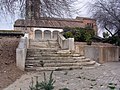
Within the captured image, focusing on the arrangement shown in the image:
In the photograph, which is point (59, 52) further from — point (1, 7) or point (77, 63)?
point (1, 7)

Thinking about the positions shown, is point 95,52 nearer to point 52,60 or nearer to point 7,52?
point 52,60

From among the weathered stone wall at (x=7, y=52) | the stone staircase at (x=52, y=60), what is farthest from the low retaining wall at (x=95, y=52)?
the weathered stone wall at (x=7, y=52)

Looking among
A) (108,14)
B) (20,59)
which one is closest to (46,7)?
(20,59)

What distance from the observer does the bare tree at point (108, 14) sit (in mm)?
20688

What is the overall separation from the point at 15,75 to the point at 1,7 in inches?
113

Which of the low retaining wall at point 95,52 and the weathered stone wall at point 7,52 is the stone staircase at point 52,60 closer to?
the weathered stone wall at point 7,52

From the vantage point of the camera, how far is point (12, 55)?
557 inches

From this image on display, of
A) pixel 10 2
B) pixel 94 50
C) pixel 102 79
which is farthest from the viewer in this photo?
pixel 94 50

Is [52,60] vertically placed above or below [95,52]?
below

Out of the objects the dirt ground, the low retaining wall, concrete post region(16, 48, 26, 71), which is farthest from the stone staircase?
the low retaining wall

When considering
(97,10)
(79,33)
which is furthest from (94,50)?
(97,10)

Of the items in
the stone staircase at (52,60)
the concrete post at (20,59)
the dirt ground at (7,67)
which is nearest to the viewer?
the dirt ground at (7,67)

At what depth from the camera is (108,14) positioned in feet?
72.8

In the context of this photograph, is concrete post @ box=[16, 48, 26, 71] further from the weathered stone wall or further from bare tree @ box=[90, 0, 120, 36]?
bare tree @ box=[90, 0, 120, 36]
